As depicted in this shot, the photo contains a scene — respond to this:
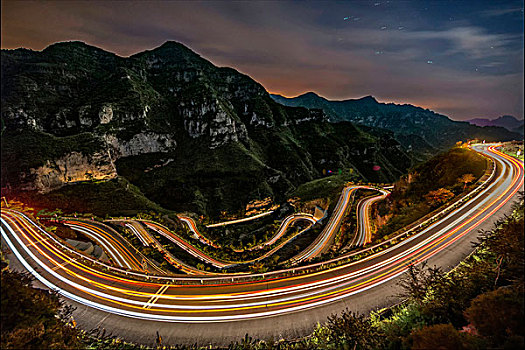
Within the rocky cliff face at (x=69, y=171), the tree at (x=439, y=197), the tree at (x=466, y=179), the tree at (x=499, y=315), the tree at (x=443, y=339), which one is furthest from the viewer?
the rocky cliff face at (x=69, y=171)

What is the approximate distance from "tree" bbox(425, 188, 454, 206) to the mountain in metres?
99.5

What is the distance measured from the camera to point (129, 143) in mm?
146125

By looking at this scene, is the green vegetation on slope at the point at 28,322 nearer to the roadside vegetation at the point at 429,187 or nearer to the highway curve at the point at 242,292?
the highway curve at the point at 242,292

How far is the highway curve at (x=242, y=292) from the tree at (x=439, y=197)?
4.07 m

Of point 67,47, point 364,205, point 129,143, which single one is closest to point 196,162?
point 129,143

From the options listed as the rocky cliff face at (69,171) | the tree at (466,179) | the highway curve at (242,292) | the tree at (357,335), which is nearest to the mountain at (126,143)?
the rocky cliff face at (69,171)

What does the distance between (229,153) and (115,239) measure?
399 ft

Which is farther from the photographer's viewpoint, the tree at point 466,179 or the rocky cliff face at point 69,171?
the rocky cliff face at point 69,171

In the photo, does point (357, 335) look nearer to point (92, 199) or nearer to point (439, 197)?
point (439, 197)

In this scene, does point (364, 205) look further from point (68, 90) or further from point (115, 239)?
point (68, 90)

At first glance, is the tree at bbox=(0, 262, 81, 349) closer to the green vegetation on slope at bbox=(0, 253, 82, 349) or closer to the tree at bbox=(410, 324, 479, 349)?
the green vegetation on slope at bbox=(0, 253, 82, 349)

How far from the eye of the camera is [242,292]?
59.4 ft

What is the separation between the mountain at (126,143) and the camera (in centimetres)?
9250

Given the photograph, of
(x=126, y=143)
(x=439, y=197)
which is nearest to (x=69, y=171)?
(x=126, y=143)
